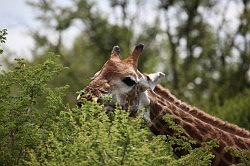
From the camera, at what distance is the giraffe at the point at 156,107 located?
26.9 feet

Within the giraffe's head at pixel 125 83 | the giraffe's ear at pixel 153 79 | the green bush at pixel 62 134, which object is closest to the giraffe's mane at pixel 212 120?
the giraffe's ear at pixel 153 79

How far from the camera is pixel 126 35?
24422 millimetres

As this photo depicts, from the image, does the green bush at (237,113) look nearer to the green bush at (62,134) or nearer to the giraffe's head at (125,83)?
the giraffe's head at (125,83)

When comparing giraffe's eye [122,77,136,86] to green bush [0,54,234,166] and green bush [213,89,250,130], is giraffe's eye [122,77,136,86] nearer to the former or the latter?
green bush [0,54,234,166]

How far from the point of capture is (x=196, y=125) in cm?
830

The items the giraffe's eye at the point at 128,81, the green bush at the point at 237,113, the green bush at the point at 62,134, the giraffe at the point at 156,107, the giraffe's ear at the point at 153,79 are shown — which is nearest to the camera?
the green bush at the point at 62,134

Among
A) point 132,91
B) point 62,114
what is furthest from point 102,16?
point 62,114

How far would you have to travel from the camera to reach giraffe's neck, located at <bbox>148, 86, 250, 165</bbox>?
8.22 meters

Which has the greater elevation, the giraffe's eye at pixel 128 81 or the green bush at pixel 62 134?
the giraffe's eye at pixel 128 81

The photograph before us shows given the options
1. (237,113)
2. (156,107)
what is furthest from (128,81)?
(237,113)

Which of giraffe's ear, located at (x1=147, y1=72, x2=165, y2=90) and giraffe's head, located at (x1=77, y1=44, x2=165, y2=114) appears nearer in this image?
giraffe's head, located at (x1=77, y1=44, x2=165, y2=114)

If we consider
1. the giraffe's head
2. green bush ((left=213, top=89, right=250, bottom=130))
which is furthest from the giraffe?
green bush ((left=213, top=89, right=250, bottom=130))

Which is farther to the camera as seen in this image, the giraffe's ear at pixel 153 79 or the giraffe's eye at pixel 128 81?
the giraffe's ear at pixel 153 79

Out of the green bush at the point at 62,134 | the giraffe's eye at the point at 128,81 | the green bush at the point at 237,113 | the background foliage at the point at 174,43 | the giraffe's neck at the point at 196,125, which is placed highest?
the background foliage at the point at 174,43
